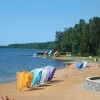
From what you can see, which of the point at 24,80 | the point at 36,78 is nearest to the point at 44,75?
the point at 36,78

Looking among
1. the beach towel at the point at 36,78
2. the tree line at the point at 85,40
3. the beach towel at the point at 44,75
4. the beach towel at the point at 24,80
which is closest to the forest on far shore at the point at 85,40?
the tree line at the point at 85,40

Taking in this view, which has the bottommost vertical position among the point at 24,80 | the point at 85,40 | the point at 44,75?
the point at 24,80

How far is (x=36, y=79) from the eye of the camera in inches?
1448

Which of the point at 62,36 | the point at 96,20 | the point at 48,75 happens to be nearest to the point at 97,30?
the point at 96,20

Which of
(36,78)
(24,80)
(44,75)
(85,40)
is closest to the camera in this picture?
(24,80)

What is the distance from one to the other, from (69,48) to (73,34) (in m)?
10.6

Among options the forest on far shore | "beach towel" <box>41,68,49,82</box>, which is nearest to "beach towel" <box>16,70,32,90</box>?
"beach towel" <box>41,68,49,82</box>

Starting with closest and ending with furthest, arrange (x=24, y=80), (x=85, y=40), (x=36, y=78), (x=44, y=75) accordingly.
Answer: (x=24, y=80), (x=36, y=78), (x=44, y=75), (x=85, y=40)

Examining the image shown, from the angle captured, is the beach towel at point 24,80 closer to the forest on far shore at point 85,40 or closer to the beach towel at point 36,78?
the beach towel at point 36,78

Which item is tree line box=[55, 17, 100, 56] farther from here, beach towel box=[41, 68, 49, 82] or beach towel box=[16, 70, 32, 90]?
beach towel box=[16, 70, 32, 90]

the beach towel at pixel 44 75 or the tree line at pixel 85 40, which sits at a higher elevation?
→ the tree line at pixel 85 40

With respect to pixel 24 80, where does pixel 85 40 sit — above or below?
above

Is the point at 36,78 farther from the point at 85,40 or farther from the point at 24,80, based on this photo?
the point at 85,40

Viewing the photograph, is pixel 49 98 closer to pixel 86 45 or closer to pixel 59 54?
pixel 86 45
